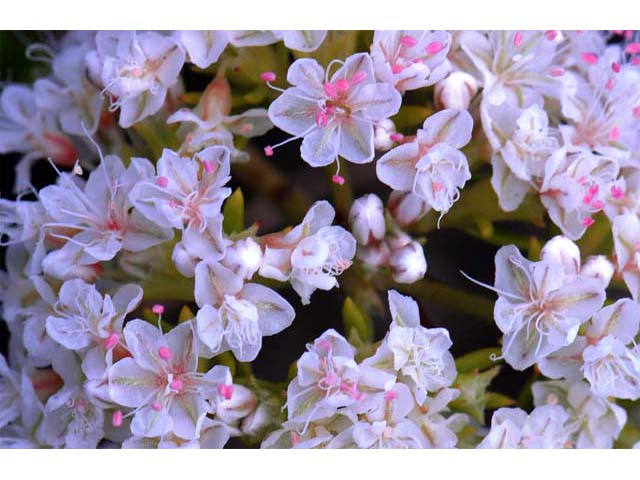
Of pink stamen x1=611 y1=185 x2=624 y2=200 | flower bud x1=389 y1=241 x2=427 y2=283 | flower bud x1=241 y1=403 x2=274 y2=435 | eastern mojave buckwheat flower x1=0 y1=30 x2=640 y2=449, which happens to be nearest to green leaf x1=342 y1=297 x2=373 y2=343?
eastern mojave buckwheat flower x1=0 y1=30 x2=640 y2=449

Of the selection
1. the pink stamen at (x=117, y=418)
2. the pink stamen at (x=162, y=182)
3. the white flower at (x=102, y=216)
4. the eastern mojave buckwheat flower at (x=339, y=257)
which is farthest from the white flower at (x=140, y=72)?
the pink stamen at (x=117, y=418)

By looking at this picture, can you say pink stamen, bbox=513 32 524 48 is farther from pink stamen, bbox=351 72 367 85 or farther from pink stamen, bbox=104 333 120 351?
pink stamen, bbox=104 333 120 351

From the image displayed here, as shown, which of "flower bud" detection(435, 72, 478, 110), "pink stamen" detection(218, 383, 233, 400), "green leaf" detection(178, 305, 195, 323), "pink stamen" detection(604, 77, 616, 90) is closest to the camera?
"pink stamen" detection(218, 383, 233, 400)

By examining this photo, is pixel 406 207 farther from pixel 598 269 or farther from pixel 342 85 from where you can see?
pixel 598 269

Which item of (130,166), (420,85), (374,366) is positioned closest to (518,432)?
(374,366)

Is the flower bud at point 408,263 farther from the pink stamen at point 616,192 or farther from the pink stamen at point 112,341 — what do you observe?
the pink stamen at point 112,341

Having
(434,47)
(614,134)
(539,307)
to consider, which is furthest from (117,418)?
(614,134)
